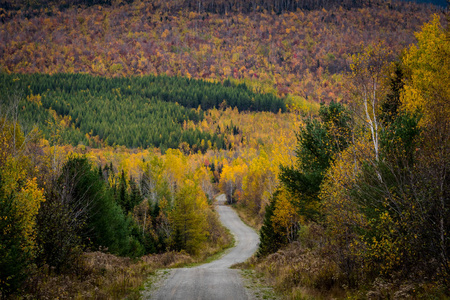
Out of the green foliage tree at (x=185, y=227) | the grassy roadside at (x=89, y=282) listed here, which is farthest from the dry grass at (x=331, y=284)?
the green foliage tree at (x=185, y=227)

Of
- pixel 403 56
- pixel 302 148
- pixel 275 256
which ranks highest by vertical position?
pixel 403 56

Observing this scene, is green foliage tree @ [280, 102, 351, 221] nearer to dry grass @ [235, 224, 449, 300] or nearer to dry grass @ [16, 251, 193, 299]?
dry grass @ [235, 224, 449, 300]

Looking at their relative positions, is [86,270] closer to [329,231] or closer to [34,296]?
[34,296]

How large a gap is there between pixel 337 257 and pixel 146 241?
31598 mm

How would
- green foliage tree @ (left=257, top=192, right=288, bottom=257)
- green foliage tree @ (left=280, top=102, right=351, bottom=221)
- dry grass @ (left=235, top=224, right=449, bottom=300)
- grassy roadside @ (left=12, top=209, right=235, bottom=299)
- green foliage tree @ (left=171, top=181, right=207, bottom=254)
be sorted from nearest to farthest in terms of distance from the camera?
dry grass @ (left=235, top=224, right=449, bottom=300) < grassy roadside @ (left=12, top=209, right=235, bottom=299) < green foliage tree @ (left=280, top=102, right=351, bottom=221) < green foliage tree @ (left=257, top=192, right=288, bottom=257) < green foliage tree @ (left=171, top=181, right=207, bottom=254)

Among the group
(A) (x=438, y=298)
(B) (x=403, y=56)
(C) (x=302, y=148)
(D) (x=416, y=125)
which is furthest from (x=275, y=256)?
(B) (x=403, y=56)

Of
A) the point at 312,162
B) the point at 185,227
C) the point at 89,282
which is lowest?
the point at 185,227

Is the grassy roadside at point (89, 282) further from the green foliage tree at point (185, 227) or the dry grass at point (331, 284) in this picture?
the green foliage tree at point (185, 227)

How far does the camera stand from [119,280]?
1320 cm

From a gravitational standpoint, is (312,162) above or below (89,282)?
above

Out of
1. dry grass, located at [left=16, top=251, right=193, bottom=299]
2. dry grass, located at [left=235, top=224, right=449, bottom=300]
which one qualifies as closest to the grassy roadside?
dry grass, located at [left=16, top=251, right=193, bottom=299]

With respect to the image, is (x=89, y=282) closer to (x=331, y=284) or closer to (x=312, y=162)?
(x=331, y=284)

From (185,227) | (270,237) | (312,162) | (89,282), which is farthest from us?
(185,227)

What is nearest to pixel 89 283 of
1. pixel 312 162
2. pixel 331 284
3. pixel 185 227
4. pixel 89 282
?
pixel 89 282
